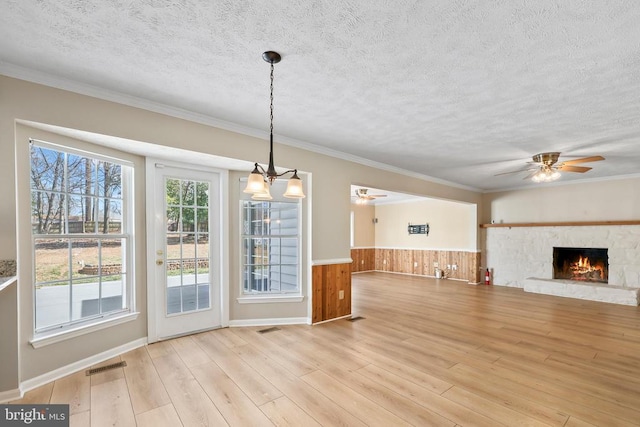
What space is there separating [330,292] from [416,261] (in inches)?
235

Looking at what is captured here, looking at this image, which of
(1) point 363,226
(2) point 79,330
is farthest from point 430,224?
(2) point 79,330

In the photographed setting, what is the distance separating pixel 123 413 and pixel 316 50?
2.98 metres

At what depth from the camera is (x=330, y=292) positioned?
459 centimetres

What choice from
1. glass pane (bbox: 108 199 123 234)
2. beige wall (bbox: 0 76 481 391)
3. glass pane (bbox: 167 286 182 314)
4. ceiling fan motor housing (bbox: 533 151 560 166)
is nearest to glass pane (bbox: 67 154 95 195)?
glass pane (bbox: 108 199 123 234)

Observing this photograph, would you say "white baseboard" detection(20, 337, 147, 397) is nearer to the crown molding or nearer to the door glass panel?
the door glass panel

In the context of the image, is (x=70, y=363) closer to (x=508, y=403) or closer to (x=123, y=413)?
(x=123, y=413)

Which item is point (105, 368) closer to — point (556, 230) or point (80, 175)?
point (80, 175)

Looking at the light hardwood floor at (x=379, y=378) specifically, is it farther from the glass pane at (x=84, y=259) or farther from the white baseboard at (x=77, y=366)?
the glass pane at (x=84, y=259)

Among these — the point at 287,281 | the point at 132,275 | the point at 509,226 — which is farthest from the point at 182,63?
the point at 509,226

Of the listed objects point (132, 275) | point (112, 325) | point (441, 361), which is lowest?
point (441, 361)

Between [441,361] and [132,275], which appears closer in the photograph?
[441,361]

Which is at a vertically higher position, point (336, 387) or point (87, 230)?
point (87, 230)

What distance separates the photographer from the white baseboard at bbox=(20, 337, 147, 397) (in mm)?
2546

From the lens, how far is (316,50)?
206cm
